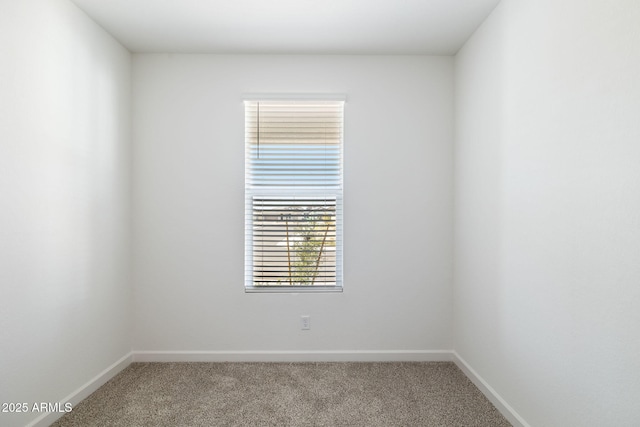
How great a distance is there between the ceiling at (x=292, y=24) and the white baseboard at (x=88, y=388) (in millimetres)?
2599

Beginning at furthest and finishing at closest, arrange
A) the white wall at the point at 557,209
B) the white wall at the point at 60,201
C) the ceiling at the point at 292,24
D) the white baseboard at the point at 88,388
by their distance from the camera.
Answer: the ceiling at the point at 292,24
the white baseboard at the point at 88,388
the white wall at the point at 60,201
the white wall at the point at 557,209

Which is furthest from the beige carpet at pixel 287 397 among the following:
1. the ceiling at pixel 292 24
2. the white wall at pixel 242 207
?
the ceiling at pixel 292 24

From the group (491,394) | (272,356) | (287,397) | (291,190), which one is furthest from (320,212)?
(491,394)

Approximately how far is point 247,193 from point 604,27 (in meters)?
2.58

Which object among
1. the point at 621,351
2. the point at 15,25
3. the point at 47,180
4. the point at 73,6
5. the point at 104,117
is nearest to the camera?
the point at 621,351

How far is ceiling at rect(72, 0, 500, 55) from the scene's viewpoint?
2.47 meters

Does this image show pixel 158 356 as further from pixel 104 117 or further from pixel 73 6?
pixel 73 6

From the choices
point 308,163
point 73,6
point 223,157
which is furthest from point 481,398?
point 73,6

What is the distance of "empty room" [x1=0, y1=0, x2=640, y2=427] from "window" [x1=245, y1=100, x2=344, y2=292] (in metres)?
0.02

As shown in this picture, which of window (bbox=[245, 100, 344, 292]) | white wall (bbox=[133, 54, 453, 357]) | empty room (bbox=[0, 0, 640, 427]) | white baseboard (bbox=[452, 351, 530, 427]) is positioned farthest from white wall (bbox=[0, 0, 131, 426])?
white baseboard (bbox=[452, 351, 530, 427])

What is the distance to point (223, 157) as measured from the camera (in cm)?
322

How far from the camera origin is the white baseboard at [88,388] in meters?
2.17

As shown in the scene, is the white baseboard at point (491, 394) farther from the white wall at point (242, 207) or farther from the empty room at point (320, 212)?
the white wall at point (242, 207)

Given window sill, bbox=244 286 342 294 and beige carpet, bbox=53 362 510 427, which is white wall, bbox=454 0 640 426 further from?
window sill, bbox=244 286 342 294
